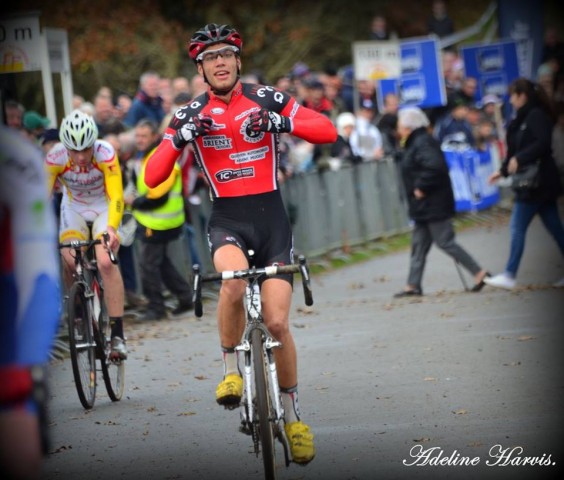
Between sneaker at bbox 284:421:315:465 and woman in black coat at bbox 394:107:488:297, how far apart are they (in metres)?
8.44

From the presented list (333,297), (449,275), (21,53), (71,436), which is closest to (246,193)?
(71,436)

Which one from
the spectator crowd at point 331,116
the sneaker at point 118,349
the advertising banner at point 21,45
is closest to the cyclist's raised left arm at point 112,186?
the sneaker at point 118,349

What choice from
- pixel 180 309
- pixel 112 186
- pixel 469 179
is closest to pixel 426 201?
pixel 180 309

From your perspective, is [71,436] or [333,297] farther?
[333,297]

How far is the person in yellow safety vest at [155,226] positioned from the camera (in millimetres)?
15133

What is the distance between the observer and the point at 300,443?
24.2ft

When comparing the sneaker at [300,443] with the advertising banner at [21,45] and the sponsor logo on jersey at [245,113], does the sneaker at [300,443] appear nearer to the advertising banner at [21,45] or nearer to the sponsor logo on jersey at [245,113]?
the sponsor logo on jersey at [245,113]

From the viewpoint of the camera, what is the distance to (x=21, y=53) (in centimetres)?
1457

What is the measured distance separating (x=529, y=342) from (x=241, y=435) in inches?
150

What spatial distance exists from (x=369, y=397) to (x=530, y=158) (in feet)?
20.3

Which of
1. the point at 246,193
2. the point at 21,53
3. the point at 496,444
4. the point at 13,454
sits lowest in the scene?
the point at 496,444

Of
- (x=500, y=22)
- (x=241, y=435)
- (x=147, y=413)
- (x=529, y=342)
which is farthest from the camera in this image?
(x=500, y=22)

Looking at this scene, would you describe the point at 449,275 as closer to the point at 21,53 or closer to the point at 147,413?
the point at 21,53

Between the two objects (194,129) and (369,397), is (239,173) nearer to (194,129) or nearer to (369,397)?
(194,129)
